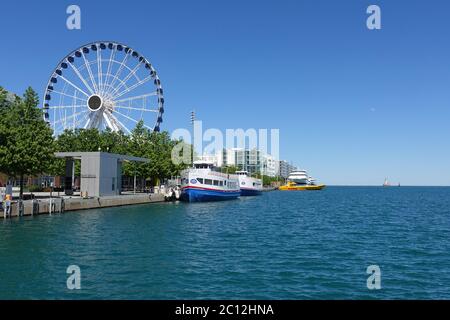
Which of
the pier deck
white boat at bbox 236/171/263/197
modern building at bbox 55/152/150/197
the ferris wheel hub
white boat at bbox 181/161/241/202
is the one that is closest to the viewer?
the pier deck

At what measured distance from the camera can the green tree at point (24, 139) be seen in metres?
55.9

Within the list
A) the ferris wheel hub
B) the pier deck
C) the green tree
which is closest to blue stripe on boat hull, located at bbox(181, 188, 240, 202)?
the pier deck

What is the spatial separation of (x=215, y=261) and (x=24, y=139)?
139ft

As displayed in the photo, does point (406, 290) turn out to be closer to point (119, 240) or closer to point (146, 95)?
point (119, 240)

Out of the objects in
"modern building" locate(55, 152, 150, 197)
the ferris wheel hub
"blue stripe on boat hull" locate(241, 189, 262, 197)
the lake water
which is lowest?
the lake water

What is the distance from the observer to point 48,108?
9100 centimetres

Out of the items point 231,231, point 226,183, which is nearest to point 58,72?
point 226,183

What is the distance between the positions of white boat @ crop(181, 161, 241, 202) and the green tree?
3279 cm

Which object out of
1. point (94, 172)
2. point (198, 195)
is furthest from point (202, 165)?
point (94, 172)

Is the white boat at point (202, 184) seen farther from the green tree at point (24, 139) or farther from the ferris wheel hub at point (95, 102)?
the green tree at point (24, 139)

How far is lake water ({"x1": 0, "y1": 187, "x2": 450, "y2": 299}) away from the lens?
20609mm

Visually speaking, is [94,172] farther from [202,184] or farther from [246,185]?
[246,185]

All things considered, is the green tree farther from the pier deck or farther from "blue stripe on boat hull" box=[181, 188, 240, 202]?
"blue stripe on boat hull" box=[181, 188, 240, 202]
